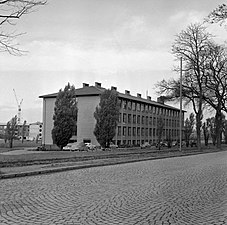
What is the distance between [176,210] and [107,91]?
5212 cm

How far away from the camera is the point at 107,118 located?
58.3m

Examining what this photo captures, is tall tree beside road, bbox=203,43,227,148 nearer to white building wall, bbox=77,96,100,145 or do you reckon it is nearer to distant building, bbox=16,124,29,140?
white building wall, bbox=77,96,100,145

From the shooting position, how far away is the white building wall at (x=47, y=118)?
73275 millimetres

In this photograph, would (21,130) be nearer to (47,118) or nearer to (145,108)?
(47,118)

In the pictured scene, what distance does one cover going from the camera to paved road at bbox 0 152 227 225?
22.8 feet

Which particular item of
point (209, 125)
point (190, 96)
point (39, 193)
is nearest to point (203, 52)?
point (190, 96)

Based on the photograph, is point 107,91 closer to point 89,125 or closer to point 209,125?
point 89,125

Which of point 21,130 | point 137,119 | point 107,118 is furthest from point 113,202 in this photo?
point 21,130

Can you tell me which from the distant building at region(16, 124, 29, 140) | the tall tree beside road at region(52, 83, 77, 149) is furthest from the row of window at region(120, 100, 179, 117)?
the distant building at region(16, 124, 29, 140)

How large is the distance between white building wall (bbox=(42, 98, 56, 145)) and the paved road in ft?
201

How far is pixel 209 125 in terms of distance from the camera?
9088 centimetres

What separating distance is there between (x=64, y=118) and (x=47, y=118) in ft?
71.9

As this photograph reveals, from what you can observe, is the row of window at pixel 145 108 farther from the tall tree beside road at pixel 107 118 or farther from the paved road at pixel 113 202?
the paved road at pixel 113 202

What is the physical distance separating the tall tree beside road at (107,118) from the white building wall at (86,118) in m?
10.7
